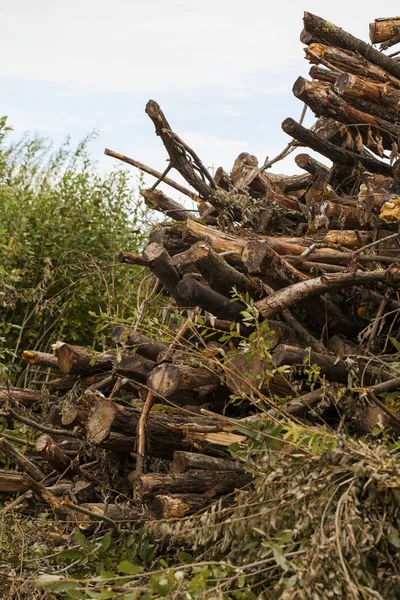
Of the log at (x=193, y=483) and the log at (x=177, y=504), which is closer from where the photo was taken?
the log at (x=177, y=504)

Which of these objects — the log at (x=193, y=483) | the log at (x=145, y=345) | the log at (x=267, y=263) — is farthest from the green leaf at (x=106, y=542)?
A: the log at (x=267, y=263)

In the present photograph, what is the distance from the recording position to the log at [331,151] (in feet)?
18.3

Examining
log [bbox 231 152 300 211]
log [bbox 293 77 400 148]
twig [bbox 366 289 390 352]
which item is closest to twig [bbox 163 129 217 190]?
log [bbox 231 152 300 211]

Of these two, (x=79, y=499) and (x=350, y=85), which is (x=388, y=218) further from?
(x=79, y=499)

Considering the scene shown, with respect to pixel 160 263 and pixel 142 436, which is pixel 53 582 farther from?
pixel 160 263

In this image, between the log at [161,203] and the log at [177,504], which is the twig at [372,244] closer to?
the log at [177,504]

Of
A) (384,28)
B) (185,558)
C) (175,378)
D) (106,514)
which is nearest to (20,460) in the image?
(106,514)

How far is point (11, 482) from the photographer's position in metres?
5.46

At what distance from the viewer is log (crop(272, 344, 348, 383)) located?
170 inches

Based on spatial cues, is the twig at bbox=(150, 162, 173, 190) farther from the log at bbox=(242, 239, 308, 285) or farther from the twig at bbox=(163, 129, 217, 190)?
the log at bbox=(242, 239, 308, 285)

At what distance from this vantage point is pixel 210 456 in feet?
14.8

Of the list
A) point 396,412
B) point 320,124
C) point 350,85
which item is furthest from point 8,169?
point 396,412

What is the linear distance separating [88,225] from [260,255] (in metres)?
5.72

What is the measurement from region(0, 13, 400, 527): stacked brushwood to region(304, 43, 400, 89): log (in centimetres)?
1
